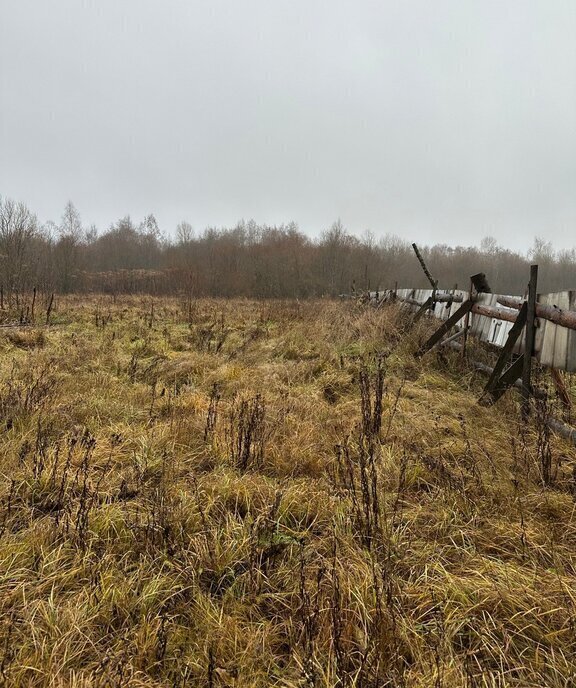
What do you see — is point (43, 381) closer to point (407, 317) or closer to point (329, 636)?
point (329, 636)

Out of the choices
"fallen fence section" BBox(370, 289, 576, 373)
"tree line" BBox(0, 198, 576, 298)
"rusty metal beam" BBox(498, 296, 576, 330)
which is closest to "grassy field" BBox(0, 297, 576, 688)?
"fallen fence section" BBox(370, 289, 576, 373)

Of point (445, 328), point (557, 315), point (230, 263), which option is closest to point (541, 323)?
point (557, 315)

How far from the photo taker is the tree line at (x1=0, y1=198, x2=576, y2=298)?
3094 cm

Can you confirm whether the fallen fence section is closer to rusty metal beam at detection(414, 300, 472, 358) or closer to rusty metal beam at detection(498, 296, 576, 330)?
rusty metal beam at detection(498, 296, 576, 330)

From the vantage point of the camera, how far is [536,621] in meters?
1.52

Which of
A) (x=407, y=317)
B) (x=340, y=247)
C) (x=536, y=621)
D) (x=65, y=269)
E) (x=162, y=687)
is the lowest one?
(x=162, y=687)

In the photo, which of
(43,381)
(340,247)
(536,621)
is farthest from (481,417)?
(340,247)

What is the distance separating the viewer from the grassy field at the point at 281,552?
1372mm

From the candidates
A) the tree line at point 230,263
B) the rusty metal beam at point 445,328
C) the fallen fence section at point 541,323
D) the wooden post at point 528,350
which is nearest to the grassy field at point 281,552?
the wooden post at point 528,350

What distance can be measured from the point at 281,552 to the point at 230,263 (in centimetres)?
4023

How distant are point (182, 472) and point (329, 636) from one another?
1.67 metres

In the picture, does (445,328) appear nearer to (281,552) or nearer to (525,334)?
(525,334)

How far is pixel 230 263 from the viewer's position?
1596 inches

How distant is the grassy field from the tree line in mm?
19718
